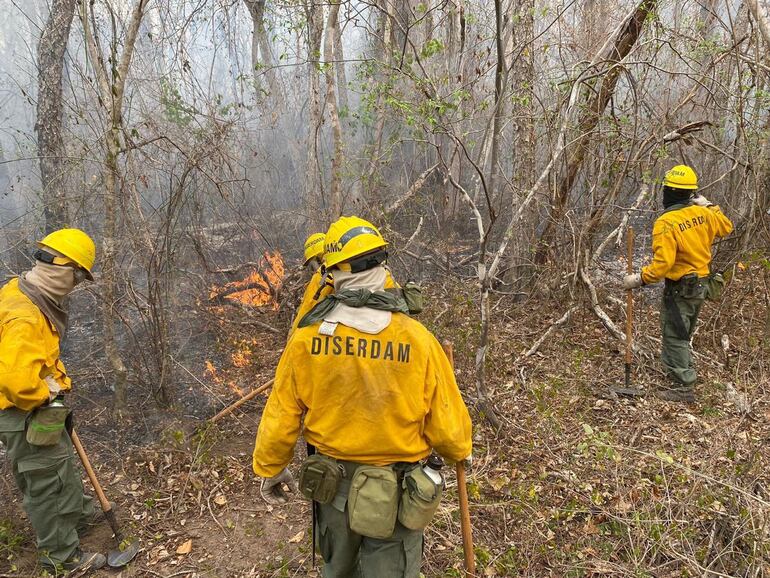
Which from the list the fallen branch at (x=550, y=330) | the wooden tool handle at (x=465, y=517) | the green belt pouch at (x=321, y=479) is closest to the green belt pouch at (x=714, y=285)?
the fallen branch at (x=550, y=330)

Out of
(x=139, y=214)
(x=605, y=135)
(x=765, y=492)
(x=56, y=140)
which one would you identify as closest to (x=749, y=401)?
(x=765, y=492)

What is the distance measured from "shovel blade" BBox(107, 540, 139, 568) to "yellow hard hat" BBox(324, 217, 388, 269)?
2606 mm

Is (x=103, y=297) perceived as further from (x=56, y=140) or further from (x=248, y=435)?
(x=56, y=140)

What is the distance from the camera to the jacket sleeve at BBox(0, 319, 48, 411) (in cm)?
265

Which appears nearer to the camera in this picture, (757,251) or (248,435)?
(248,435)

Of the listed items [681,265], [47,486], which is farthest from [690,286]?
[47,486]

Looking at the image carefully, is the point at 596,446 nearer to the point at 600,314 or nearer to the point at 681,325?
the point at 681,325

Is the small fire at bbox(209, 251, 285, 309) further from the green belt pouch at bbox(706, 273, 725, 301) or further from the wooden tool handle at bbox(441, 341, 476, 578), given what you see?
the green belt pouch at bbox(706, 273, 725, 301)

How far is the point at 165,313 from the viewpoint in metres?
4.66

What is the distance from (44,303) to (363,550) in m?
2.36

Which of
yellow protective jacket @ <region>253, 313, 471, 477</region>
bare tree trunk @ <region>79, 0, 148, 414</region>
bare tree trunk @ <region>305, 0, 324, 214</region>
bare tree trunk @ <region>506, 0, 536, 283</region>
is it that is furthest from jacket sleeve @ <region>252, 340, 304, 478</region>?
bare tree trunk @ <region>305, 0, 324, 214</region>

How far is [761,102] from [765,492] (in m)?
4.10

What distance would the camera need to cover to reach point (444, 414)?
2205 millimetres

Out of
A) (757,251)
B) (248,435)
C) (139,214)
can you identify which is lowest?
(248,435)
